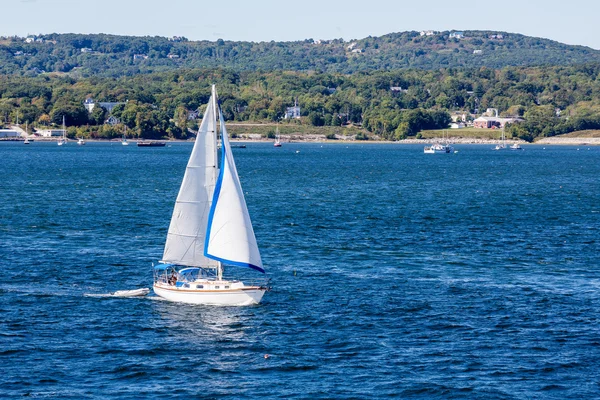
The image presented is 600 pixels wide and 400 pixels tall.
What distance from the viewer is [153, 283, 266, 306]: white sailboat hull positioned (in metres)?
54.5

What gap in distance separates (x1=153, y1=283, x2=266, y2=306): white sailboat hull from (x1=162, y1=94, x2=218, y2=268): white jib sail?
1976mm

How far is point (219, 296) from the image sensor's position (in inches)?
2147

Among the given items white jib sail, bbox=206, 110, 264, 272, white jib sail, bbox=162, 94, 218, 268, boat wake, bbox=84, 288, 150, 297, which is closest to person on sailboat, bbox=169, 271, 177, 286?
white jib sail, bbox=162, 94, 218, 268

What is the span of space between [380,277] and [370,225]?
1200 inches

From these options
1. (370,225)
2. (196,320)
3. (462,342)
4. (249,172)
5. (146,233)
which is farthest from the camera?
(249,172)

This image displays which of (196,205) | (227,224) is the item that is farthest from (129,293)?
(227,224)

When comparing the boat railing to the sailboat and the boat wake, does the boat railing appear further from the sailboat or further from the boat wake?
the boat wake

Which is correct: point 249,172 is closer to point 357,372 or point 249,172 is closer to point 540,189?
point 540,189

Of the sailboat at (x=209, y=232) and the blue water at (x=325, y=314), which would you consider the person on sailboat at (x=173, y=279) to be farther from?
the blue water at (x=325, y=314)

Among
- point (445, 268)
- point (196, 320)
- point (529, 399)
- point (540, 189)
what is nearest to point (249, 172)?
point (540, 189)

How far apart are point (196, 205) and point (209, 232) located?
1.79m

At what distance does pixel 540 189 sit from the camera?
151 metres

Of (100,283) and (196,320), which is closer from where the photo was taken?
(196,320)

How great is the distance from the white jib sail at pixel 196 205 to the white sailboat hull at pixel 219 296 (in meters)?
1.98
